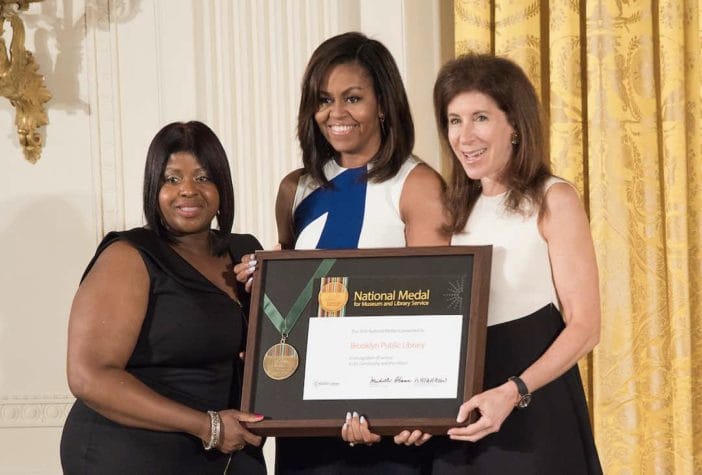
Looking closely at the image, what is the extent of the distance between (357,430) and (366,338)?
193 mm

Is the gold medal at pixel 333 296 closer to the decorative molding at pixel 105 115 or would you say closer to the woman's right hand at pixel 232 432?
the woman's right hand at pixel 232 432

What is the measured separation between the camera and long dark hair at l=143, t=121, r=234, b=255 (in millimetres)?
2590

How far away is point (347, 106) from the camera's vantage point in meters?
2.61

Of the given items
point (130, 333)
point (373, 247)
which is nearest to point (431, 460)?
point (373, 247)

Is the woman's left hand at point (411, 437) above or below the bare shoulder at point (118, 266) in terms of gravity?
below

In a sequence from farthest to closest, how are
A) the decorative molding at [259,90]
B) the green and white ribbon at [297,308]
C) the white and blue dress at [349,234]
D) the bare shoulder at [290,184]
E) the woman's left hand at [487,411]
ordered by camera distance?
1. the decorative molding at [259,90]
2. the bare shoulder at [290,184]
3. the white and blue dress at [349,234]
4. the green and white ribbon at [297,308]
5. the woman's left hand at [487,411]

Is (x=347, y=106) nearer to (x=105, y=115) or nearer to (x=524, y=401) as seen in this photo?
(x=524, y=401)

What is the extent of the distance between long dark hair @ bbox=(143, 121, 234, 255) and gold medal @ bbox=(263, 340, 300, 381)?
1.32 feet

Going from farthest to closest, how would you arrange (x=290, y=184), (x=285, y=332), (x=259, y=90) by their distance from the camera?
(x=259, y=90) → (x=290, y=184) → (x=285, y=332)

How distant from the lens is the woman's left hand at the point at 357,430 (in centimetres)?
229

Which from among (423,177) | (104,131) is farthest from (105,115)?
(423,177)

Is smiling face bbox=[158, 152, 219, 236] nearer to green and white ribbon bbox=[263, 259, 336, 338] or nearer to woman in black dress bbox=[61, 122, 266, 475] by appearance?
woman in black dress bbox=[61, 122, 266, 475]

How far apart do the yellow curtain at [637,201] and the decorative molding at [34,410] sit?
1.69 meters

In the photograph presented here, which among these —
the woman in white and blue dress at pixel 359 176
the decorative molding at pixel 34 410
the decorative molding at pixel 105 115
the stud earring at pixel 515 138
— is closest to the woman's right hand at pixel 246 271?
the woman in white and blue dress at pixel 359 176
